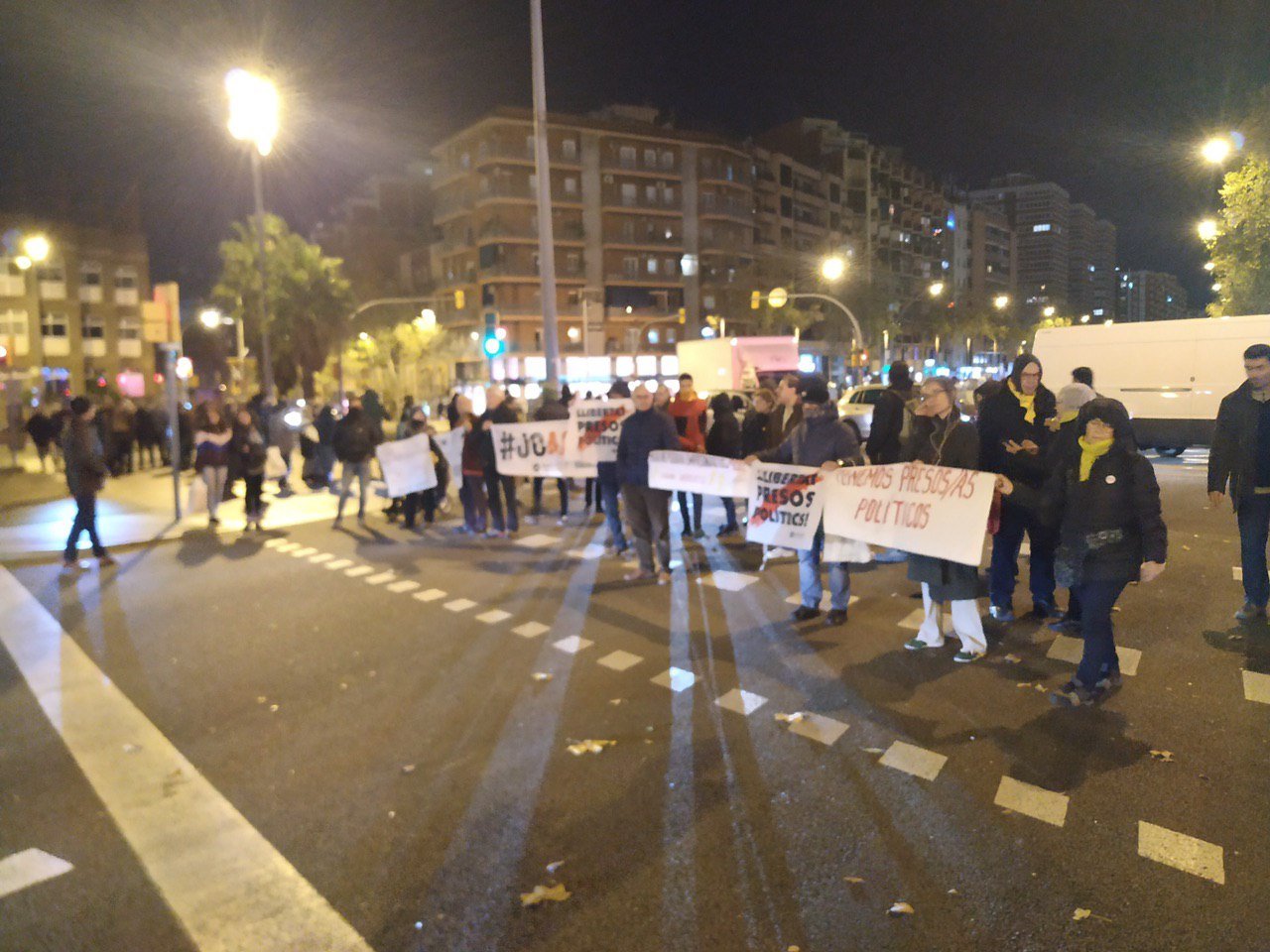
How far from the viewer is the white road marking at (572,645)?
649cm

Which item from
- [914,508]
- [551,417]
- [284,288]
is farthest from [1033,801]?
[284,288]

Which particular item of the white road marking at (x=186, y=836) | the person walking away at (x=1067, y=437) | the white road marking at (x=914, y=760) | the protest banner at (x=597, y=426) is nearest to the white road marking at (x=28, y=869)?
the white road marking at (x=186, y=836)

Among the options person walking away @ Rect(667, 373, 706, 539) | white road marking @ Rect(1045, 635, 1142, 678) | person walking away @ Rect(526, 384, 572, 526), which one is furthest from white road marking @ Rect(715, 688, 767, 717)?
person walking away @ Rect(526, 384, 572, 526)

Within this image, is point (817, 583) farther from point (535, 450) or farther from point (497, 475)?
point (497, 475)

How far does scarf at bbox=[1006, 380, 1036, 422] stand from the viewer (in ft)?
21.7

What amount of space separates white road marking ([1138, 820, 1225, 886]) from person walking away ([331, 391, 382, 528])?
35.7ft

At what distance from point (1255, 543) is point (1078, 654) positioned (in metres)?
1.77

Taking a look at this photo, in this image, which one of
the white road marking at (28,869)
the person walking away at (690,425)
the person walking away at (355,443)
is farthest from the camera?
the person walking away at (355,443)

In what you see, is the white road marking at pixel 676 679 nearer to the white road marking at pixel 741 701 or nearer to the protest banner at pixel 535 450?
the white road marking at pixel 741 701

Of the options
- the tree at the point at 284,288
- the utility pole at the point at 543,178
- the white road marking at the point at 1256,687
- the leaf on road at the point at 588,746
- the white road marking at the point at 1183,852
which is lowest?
the white road marking at the point at 1183,852

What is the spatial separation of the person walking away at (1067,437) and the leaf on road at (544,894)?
411 cm

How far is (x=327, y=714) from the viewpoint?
5.41 m

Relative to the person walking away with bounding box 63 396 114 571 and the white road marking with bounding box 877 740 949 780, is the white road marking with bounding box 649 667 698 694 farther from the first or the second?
the person walking away with bounding box 63 396 114 571

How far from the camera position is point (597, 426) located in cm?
1058
